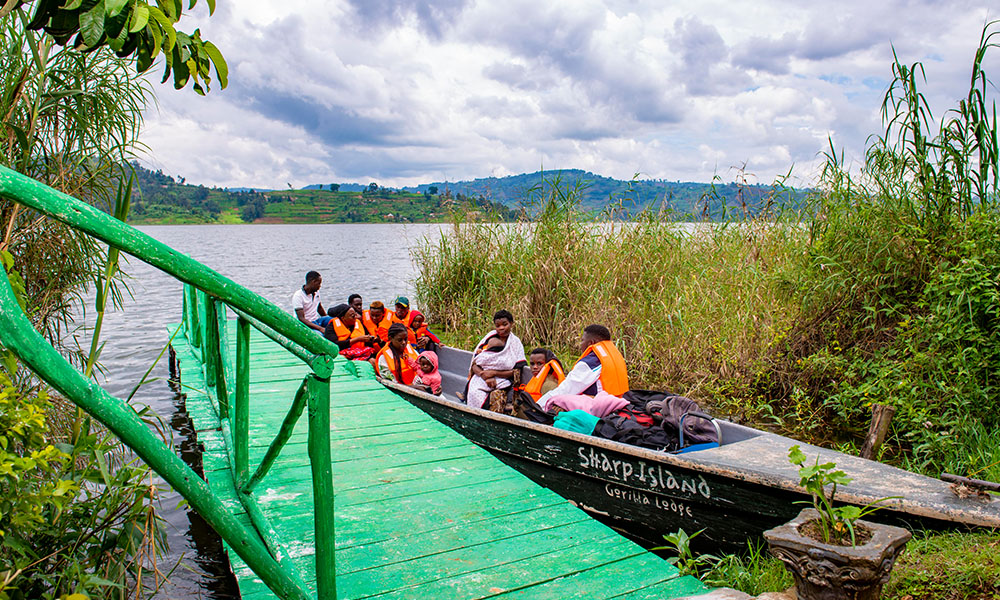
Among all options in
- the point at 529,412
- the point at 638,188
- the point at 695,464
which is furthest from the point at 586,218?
the point at 695,464

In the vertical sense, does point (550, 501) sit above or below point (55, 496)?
below

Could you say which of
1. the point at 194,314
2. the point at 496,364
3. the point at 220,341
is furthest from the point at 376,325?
the point at 220,341

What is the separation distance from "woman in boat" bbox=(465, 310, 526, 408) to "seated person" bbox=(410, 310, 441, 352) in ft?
6.39

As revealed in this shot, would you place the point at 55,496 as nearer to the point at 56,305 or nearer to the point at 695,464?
the point at 695,464

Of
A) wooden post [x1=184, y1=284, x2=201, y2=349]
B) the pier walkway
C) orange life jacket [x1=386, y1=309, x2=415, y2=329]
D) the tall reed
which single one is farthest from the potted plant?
orange life jacket [x1=386, y1=309, x2=415, y2=329]

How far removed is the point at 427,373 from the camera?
8219 millimetres

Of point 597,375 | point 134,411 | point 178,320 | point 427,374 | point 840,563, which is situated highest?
point 134,411

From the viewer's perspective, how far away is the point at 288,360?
9023mm

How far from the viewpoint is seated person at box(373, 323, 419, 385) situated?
7.90 metres

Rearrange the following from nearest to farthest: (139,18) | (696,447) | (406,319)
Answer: (139,18) < (696,447) < (406,319)

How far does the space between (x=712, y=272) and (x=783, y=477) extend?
5.32 metres

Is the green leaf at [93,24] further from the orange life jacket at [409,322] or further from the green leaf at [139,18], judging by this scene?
the orange life jacket at [409,322]

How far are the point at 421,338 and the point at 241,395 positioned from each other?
19.5ft

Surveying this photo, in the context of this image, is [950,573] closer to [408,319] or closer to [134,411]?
[134,411]
